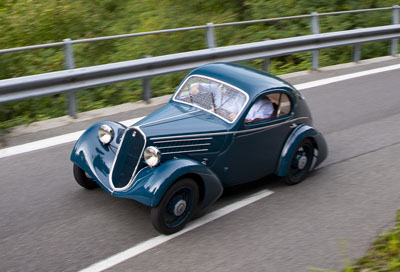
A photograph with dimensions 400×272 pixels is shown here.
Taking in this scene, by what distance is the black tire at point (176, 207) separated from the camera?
5.23 metres

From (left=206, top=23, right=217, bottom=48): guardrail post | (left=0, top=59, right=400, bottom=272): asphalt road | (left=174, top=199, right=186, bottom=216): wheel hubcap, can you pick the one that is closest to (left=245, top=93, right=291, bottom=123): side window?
(left=0, top=59, right=400, bottom=272): asphalt road

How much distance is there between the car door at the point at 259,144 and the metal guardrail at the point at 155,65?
3119 millimetres

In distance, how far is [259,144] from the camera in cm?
617

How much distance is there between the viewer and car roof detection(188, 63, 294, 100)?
6215 mm

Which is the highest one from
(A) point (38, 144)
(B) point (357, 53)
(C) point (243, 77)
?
(C) point (243, 77)

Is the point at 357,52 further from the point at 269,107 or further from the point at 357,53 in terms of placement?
the point at 269,107

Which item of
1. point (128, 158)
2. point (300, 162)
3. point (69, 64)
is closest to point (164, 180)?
point (128, 158)

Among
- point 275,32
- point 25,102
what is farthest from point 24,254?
point 275,32

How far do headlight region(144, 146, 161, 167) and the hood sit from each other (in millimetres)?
176

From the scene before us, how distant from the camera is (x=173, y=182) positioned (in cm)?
523

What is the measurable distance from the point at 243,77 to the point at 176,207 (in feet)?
5.91

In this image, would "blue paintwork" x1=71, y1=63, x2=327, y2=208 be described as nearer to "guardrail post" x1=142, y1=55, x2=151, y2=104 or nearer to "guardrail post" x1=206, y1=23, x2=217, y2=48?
"guardrail post" x1=142, y1=55, x2=151, y2=104

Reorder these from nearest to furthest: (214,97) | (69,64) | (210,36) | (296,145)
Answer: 1. (214,97)
2. (296,145)
3. (69,64)
4. (210,36)

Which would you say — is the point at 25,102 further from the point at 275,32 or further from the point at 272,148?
the point at 275,32
